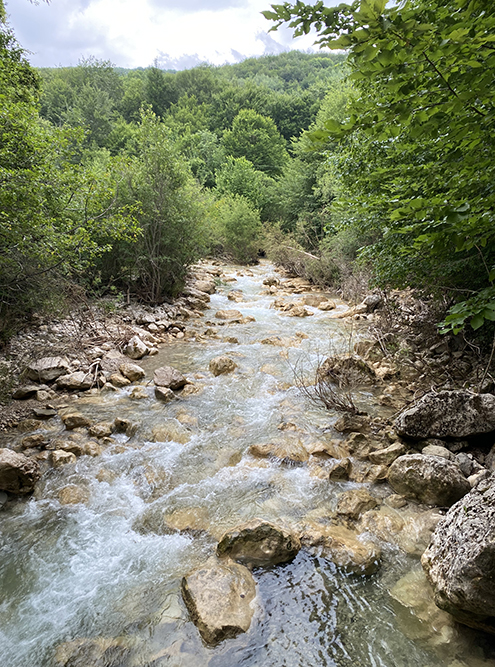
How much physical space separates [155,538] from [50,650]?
1141mm

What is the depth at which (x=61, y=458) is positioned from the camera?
15.0ft

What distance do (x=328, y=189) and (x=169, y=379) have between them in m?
15.8

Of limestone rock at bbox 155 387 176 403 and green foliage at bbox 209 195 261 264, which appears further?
green foliage at bbox 209 195 261 264

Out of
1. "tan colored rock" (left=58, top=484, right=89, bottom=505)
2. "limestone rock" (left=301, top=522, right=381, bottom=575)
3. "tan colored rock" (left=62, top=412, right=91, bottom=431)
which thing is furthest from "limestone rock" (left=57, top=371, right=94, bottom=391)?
"limestone rock" (left=301, top=522, right=381, bottom=575)

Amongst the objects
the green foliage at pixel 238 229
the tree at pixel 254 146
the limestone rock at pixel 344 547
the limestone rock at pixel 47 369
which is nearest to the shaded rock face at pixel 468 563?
the limestone rock at pixel 344 547

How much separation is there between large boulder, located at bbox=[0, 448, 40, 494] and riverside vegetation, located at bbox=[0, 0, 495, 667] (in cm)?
3

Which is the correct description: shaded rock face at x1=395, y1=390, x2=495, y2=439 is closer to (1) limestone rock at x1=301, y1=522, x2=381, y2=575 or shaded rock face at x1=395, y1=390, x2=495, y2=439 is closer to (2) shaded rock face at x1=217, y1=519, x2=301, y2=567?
(1) limestone rock at x1=301, y1=522, x2=381, y2=575

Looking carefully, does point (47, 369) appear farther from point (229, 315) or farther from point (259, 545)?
point (229, 315)

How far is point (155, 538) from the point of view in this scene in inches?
139

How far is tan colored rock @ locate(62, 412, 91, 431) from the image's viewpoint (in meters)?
5.39

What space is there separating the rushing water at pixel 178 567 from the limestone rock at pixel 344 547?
0.09 meters

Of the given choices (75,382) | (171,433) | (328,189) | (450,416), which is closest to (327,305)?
(450,416)

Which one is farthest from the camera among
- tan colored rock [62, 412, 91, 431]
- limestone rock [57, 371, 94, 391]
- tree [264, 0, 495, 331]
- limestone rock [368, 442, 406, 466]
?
limestone rock [57, 371, 94, 391]

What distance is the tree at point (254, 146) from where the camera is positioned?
37.3 metres
